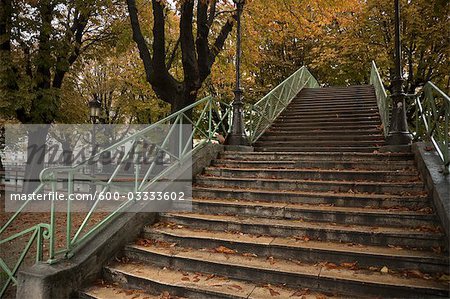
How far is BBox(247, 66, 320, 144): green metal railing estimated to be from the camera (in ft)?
29.1

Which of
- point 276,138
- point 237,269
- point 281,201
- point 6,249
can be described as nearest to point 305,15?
point 276,138

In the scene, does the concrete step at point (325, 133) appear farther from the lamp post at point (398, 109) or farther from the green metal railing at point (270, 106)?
the lamp post at point (398, 109)

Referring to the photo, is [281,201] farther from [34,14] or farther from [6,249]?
[34,14]

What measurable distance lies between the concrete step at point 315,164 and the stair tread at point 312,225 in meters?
1.71

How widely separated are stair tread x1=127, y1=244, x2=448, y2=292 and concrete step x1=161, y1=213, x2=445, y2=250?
510mm

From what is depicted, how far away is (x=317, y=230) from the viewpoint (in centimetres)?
418

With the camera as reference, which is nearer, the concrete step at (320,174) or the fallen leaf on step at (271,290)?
the fallen leaf on step at (271,290)

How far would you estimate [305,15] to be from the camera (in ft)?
34.4

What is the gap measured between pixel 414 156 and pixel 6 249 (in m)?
8.41

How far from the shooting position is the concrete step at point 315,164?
18.0ft

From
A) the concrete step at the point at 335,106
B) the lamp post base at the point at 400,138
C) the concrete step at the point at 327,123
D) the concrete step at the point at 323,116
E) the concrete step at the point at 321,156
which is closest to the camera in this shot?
the concrete step at the point at 321,156

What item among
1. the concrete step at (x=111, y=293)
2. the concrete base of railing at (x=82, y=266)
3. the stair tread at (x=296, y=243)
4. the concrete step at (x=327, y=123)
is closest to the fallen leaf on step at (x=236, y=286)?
the stair tread at (x=296, y=243)

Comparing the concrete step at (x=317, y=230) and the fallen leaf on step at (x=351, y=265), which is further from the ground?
the concrete step at (x=317, y=230)

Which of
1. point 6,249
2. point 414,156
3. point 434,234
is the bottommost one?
point 6,249
